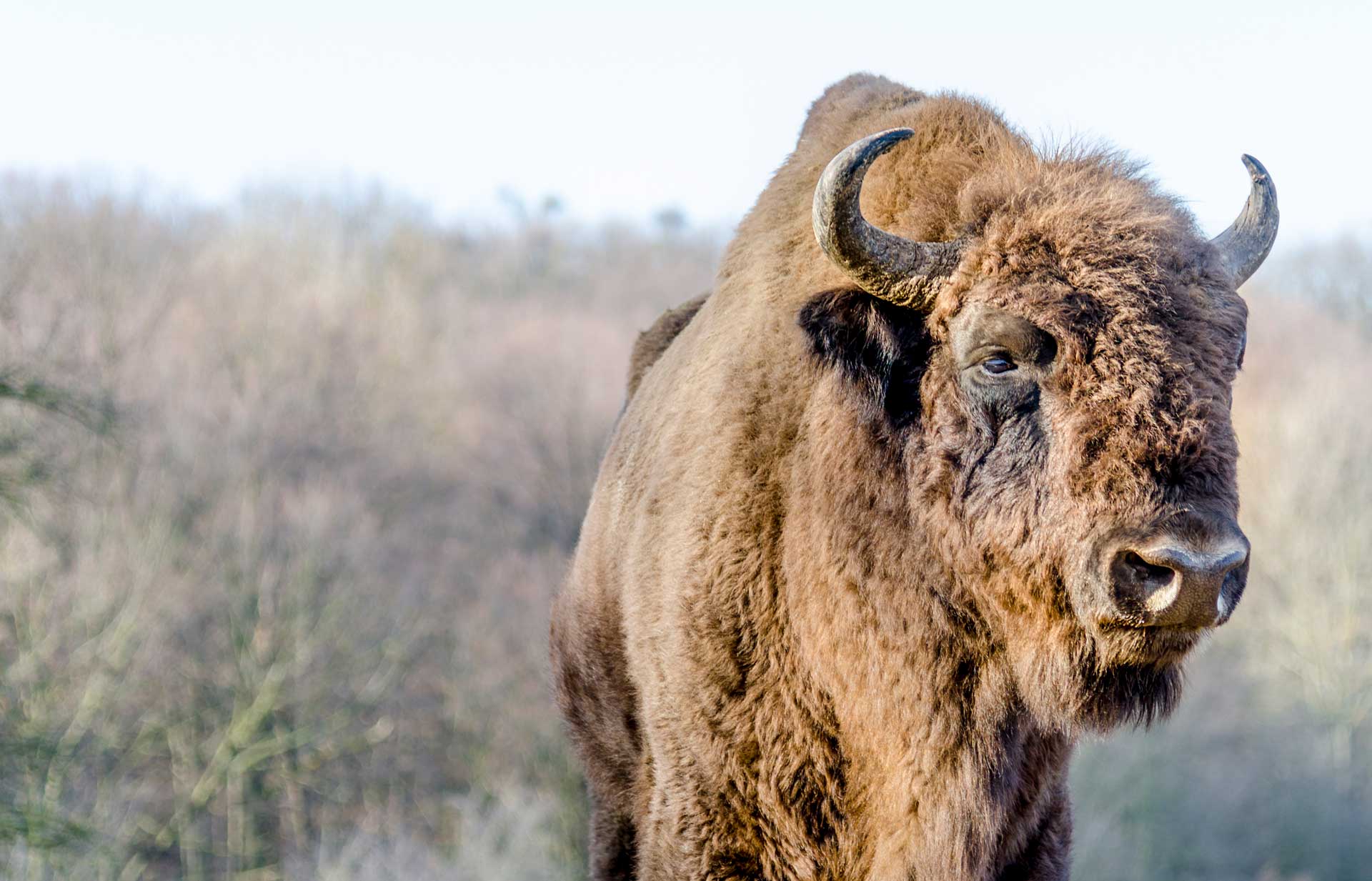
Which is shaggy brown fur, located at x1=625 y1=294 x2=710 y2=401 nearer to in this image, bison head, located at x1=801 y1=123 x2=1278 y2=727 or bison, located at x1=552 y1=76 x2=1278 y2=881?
bison, located at x1=552 y1=76 x2=1278 y2=881

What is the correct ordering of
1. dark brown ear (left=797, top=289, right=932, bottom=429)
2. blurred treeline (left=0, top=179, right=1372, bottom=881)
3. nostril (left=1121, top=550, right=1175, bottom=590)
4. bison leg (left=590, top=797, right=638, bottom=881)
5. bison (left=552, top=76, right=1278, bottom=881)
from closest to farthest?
nostril (left=1121, top=550, right=1175, bottom=590)
bison (left=552, top=76, right=1278, bottom=881)
dark brown ear (left=797, top=289, right=932, bottom=429)
bison leg (left=590, top=797, right=638, bottom=881)
blurred treeline (left=0, top=179, right=1372, bottom=881)

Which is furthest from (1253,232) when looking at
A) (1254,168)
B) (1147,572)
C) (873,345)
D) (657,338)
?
(657,338)

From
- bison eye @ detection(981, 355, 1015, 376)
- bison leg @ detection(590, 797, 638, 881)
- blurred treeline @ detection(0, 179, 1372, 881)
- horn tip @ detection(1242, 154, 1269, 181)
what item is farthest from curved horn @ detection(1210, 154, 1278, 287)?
blurred treeline @ detection(0, 179, 1372, 881)

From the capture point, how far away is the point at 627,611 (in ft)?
16.3

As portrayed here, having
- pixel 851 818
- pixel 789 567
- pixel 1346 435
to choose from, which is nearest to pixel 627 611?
pixel 789 567

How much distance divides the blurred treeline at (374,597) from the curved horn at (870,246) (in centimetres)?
1530

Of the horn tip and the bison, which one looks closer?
the bison

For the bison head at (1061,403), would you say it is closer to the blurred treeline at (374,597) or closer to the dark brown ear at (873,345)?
the dark brown ear at (873,345)

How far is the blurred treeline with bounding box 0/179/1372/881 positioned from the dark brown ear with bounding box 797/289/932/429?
1517 centimetres

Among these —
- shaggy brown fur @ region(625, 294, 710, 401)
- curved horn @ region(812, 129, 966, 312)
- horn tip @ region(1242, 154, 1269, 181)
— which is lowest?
shaggy brown fur @ region(625, 294, 710, 401)

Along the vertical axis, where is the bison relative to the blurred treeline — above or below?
above

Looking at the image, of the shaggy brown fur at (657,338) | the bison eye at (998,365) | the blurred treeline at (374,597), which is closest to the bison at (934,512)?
the bison eye at (998,365)

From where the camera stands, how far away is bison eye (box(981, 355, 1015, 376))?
155 inches

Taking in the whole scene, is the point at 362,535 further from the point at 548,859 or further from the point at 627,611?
the point at 627,611
